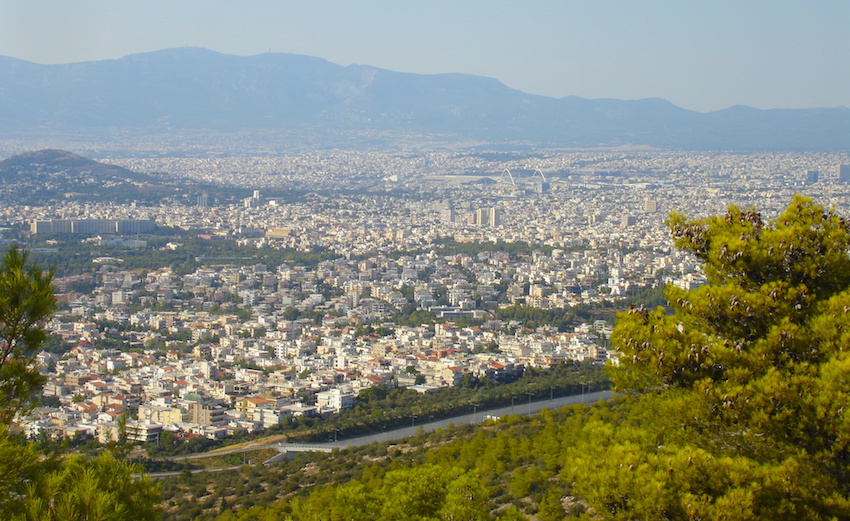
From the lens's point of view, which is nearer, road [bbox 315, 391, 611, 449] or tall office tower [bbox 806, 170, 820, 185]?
road [bbox 315, 391, 611, 449]

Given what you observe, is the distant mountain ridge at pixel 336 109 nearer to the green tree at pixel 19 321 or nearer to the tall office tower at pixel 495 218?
the tall office tower at pixel 495 218

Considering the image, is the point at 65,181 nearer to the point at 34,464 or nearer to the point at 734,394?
the point at 34,464

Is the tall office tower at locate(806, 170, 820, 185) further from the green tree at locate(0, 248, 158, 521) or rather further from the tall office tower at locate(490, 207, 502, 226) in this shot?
the green tree at locate(0, 248, 158, 521)

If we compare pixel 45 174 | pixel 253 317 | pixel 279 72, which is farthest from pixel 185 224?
pixel 279 72

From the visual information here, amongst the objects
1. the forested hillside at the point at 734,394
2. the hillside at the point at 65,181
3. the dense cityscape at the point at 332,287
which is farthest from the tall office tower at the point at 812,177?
the forested hillside at the point at 734,394

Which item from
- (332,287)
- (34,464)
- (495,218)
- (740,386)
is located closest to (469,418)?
(740,386)

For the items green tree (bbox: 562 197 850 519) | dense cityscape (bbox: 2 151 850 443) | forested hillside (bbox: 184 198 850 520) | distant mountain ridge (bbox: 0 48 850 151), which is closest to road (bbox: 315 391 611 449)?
dense cityscape (bbox: 2 151 850 443)
